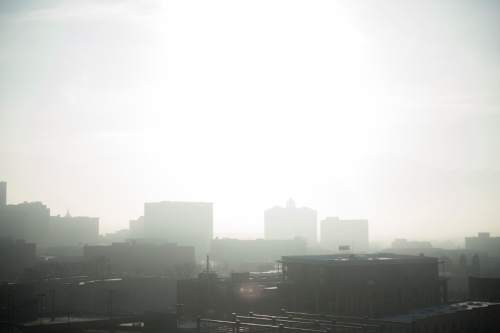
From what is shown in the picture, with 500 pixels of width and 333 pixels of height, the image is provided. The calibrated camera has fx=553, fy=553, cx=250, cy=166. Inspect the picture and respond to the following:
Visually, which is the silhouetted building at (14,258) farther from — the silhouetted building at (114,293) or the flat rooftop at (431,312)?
the flat rooftop at (431,312)

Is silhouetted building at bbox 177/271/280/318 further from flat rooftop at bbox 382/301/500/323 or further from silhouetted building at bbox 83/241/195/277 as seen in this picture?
silhouetted building at bbox 83/241/195/277

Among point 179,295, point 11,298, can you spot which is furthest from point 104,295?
point 179,295

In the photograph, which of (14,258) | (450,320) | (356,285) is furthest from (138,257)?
(450,320)

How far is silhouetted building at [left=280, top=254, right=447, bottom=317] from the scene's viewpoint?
53531mm

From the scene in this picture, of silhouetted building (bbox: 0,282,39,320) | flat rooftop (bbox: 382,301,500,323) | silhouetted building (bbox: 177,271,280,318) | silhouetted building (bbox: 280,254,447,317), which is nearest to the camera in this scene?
flat rooftop (bbox: 382,301,500,323)

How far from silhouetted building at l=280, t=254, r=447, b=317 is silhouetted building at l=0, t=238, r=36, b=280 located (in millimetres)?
83223

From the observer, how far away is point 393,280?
56000mm

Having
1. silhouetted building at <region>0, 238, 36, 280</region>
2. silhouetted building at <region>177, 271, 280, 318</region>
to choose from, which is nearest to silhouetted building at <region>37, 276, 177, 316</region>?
silhouetted building at <region>177, 271, 280, 318</region>

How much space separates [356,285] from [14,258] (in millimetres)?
94998

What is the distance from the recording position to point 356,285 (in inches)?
2116

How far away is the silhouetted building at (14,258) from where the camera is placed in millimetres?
120438

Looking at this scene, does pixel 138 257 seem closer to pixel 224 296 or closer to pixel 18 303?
pixel 18 303

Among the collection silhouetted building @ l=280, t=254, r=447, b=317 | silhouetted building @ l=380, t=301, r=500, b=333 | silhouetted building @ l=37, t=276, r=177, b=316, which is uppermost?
silhouetted building @ l=280, t=254, r=447, b=317

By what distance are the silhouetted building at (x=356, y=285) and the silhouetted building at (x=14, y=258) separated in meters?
83.2
